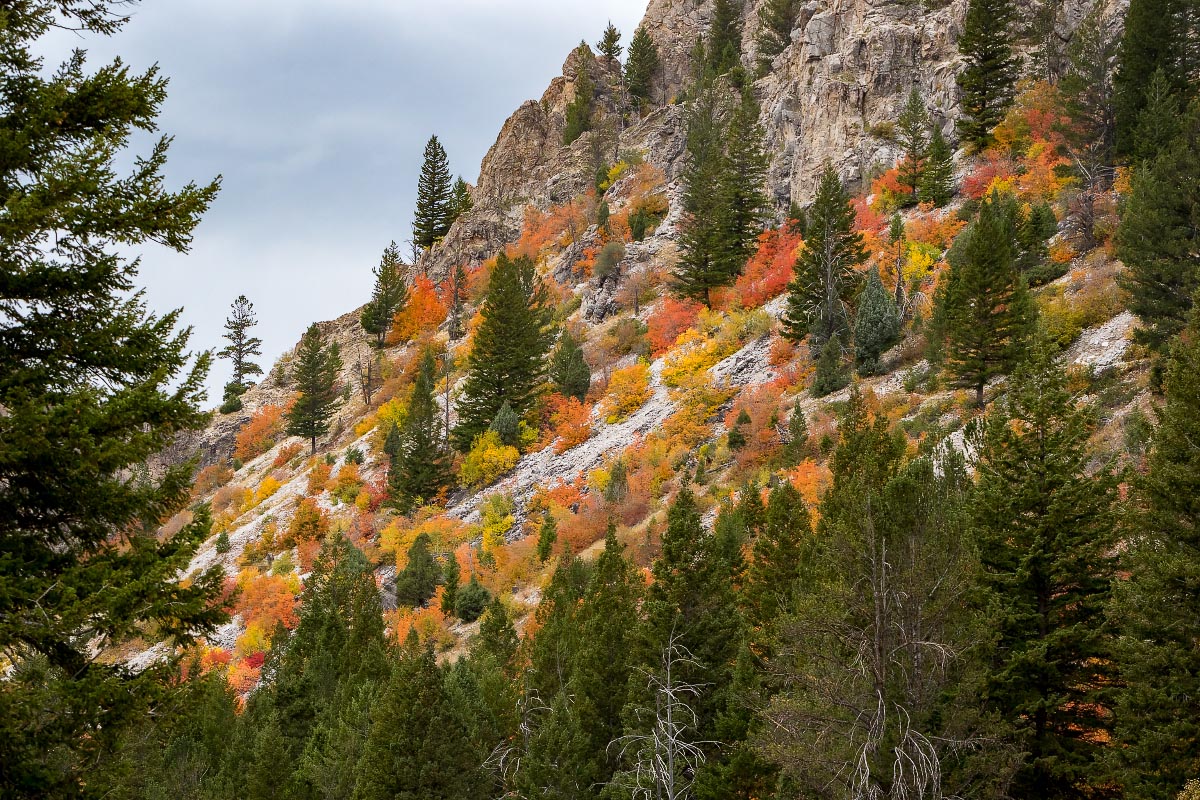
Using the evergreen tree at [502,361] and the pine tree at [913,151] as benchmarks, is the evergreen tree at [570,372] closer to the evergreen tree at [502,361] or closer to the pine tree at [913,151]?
the evergreen tree at [502,361]

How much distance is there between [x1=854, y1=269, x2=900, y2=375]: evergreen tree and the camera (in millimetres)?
39781

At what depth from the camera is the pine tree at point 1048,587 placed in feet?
43.0

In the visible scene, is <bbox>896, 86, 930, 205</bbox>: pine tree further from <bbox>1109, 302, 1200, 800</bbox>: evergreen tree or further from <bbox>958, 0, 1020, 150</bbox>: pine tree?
<bbox>1109, 302, 1200, 800</bbox>: evergreen tree

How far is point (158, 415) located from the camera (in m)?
7.08

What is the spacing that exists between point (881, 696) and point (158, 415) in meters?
9.74

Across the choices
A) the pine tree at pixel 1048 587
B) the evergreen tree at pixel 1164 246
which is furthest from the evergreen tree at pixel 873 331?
the pine tree at pixel 1048 587

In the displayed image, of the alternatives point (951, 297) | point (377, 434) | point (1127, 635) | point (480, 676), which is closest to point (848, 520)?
point (1127, 635)

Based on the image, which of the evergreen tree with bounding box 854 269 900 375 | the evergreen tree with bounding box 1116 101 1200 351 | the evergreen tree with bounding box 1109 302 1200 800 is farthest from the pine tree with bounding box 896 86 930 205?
the evergreen tree with bounding box 1109 302 1200 800

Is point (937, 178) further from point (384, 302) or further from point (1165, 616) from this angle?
point (384, 302)

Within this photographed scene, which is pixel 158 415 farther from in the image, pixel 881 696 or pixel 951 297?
pixel 951 297

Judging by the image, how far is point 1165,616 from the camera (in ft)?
38.0

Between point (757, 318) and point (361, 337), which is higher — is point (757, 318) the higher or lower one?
the lower one

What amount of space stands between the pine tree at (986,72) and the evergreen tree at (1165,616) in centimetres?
4581

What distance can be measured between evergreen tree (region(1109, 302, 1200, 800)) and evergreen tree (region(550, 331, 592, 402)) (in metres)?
41.1
